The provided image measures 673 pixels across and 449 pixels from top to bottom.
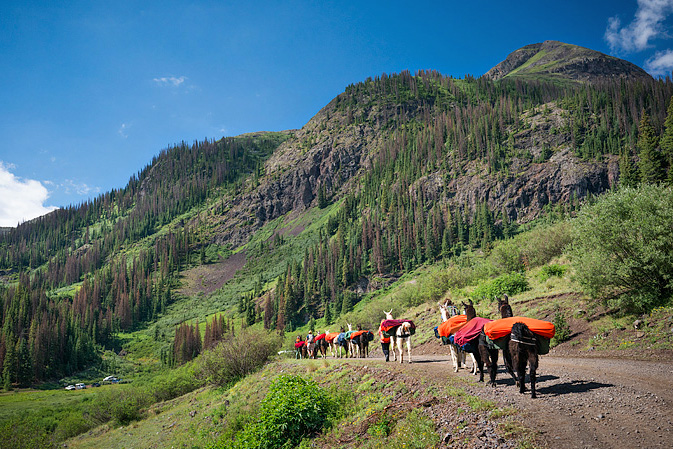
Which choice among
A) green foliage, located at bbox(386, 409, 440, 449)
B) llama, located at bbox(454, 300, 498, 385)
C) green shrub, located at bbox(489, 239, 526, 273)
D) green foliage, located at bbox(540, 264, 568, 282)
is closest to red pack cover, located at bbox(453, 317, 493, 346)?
llama, located at bbox(454, 300, 498, 385)

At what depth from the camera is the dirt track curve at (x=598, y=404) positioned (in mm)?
6895

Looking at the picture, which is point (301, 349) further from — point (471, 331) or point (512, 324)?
point (512, 324)

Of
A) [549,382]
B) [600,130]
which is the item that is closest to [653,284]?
[549,382]

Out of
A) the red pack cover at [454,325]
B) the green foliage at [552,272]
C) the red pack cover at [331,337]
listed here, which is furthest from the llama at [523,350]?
the green foliage at [552,272]

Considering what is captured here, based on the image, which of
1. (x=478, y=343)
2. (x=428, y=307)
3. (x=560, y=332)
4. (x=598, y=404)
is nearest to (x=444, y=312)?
(x=478, y=343)

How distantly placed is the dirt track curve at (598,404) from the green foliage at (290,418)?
644 cm

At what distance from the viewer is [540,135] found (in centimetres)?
15400

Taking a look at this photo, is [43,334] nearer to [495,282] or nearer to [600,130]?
[495,282]

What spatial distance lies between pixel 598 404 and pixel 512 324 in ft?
8.57

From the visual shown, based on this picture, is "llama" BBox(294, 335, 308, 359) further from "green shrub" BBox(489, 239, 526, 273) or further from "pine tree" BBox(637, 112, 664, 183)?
"pine tree" BBox(637, 112, 664, 183)

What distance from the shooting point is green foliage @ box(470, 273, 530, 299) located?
32750 millimetres

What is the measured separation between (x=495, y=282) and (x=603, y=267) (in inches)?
644

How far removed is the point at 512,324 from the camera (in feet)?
34.0

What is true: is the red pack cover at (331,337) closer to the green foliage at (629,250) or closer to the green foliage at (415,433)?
the green foliage at (629,250)
